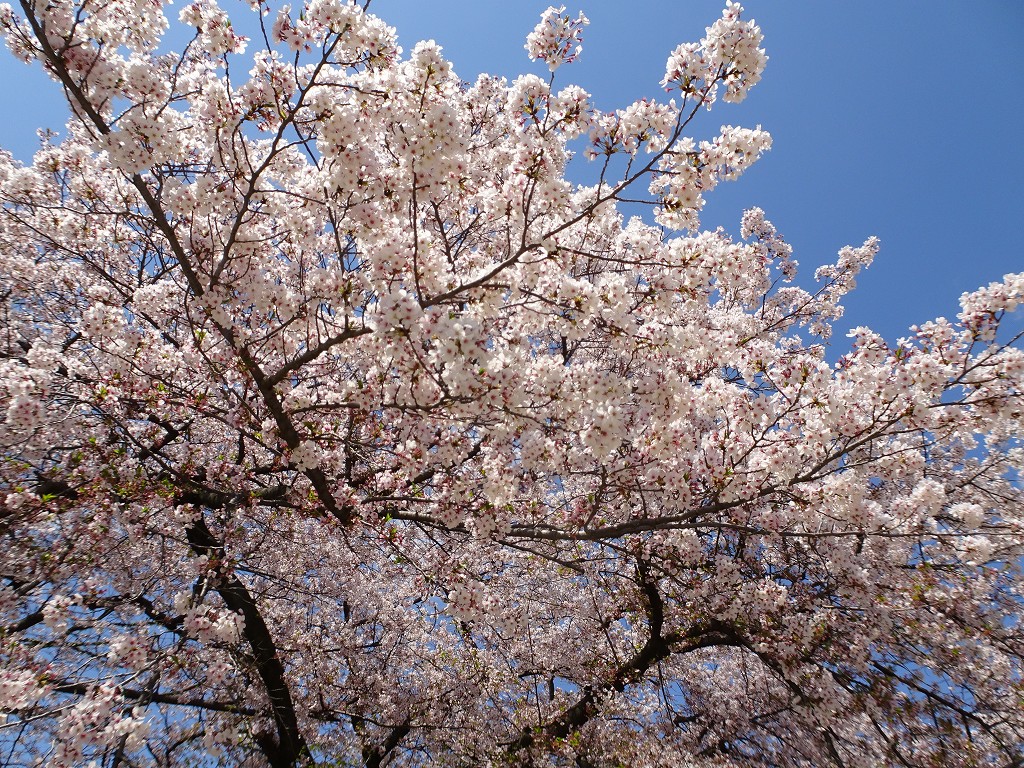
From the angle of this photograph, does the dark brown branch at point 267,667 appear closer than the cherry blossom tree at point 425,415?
No

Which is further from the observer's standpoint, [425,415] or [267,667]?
[267,667]

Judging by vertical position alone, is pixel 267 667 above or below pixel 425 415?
below

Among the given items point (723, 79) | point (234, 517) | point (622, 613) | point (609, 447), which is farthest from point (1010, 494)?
point (234, 517)

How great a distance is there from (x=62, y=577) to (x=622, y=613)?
859 centimetres

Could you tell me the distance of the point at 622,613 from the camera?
10.0 m

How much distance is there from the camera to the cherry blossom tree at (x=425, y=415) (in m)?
4.54

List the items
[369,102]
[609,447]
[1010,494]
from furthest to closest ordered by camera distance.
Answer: [1010,494] < [609,447] < [369,102]

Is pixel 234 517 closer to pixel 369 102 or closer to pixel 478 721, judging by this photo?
pixel 369 102

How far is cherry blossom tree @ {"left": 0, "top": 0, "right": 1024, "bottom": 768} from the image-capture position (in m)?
4.54

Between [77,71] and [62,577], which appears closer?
[77,71]

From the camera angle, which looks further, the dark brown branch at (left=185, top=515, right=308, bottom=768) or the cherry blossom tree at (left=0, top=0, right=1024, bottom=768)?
the dark brown branch at (left=185, top=515, right=308, bottom=768)

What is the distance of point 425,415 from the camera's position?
5434 millimetres

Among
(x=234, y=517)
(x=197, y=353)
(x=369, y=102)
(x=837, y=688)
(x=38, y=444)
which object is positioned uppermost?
(x=369, y=102)

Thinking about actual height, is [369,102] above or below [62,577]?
above
